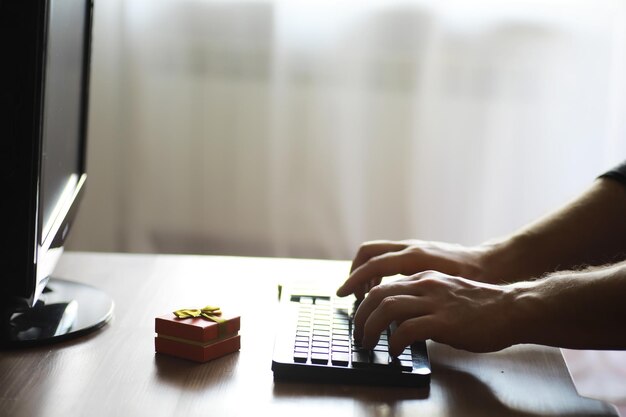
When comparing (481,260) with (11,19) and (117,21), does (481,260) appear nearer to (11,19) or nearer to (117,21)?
(11,19)

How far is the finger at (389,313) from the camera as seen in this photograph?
0.85m

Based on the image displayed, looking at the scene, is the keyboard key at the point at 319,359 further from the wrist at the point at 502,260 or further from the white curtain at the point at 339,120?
the white curtain at the point at 339,120

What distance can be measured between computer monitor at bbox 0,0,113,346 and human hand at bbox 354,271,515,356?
1.07ft

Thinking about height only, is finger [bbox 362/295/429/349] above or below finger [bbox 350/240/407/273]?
below

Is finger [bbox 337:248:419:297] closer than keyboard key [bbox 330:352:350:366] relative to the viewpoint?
No

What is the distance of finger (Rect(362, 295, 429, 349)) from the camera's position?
849 mm

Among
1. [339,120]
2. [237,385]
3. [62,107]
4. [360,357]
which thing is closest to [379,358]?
[360,357]

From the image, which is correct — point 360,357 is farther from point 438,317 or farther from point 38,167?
point 38,167

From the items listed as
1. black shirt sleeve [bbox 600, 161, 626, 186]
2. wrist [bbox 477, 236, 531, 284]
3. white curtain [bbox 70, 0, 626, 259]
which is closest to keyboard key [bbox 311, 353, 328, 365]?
wrist [bbox 477, 236, 531, 284]

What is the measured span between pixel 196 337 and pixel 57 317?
0.72ft

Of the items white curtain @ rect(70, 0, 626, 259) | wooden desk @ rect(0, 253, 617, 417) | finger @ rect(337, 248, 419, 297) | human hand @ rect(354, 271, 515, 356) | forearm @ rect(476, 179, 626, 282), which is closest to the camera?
wooden desk @ rect(0, 253, 617, 417)

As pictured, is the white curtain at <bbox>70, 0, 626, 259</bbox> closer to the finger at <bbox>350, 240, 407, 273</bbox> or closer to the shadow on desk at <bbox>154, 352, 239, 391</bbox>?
the finger at <bbox>350, 240, 407, 273</bbox>

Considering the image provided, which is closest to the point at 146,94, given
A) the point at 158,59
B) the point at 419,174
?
the point at 158,59

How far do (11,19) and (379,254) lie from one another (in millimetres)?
555
